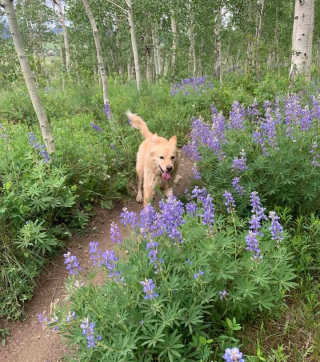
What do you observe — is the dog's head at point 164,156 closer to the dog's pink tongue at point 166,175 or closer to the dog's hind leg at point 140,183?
the dog's pink tongue at point 166,175

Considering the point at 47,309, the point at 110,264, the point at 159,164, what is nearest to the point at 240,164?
the point at 159,164

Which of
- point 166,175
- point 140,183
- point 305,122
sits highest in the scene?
point 305,122

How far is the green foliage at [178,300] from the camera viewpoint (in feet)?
6.39

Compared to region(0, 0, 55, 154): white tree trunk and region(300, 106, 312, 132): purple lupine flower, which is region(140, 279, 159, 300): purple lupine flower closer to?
region(300, 106, 312, 132): purple lupine flower

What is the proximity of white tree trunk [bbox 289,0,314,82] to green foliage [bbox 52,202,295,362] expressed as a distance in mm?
5398

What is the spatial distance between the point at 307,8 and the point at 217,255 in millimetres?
6205

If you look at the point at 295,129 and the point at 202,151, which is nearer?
the point at 295,129

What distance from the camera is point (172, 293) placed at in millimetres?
2086

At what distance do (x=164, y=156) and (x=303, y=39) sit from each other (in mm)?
4555

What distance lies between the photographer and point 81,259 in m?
3.77

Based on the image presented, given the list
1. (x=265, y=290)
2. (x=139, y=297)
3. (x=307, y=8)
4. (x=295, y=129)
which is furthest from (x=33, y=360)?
(x=307, y=8)

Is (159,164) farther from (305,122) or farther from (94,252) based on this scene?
(94,252)

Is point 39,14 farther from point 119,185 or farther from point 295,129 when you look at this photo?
point 295,129

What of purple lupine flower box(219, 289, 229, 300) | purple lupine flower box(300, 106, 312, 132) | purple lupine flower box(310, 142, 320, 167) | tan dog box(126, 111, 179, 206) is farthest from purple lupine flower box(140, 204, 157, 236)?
purple lupine flower box(300, 106, 312, 132)
